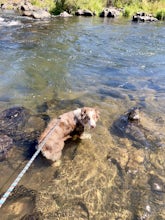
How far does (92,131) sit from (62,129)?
3.57 ft

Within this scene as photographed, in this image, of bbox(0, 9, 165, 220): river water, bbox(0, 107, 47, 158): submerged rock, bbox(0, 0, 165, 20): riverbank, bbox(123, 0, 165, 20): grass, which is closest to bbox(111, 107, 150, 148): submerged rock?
bbox(0, 9, 165, 220): river water

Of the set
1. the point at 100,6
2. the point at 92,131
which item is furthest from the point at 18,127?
the point at 100,6

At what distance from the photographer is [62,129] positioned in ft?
16.7

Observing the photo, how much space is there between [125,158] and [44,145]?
166 cm

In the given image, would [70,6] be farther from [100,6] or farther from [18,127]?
[18,127]

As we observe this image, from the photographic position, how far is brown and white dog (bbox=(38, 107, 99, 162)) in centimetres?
470

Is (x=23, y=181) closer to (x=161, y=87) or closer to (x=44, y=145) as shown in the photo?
(x=44, y=145)

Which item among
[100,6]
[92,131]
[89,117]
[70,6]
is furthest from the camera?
[100,6]

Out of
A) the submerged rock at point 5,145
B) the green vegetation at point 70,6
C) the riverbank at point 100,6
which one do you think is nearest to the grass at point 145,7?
the riverbank at point 100,6

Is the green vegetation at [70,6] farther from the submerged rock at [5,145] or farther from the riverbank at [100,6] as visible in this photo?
the submerged rock at [5,145]

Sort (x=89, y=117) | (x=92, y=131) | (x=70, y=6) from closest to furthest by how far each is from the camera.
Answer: (x=89, y=117) < (x=92, y=131) < (x=70, y=6)

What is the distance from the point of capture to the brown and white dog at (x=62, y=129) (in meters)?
4.70

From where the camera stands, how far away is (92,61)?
37.0 ft

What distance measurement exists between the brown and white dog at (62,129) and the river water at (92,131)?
25cm
